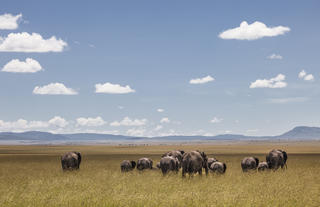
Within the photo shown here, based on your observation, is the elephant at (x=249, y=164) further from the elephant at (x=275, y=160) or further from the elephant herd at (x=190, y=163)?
the elephant at (x=275, y=160)

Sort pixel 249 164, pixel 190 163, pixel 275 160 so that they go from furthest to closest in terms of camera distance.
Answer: pixel 275 160 → pixel 249 164 → pixel 190 163

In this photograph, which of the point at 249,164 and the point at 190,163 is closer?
the point at 190,163

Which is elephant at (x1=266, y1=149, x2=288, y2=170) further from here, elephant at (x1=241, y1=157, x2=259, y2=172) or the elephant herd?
elephant at (x1=241, y1=157, x2=259, y2=172)

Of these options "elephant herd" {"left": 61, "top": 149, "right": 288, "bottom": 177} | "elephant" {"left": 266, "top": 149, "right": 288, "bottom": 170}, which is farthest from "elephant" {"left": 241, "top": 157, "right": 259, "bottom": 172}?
"elephant" {"left": 266, "top": 149, "right": 288, "bottom": 170}

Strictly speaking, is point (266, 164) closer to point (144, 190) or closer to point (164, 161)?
point (164, 161)

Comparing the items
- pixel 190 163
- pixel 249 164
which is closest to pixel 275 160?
pixel 249 164

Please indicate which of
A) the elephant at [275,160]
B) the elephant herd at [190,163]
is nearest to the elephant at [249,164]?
the elephant herd at [190,163]

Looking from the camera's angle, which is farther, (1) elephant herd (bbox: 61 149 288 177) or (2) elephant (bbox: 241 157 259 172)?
(2) elephant (bbox: 241 157 259 172)

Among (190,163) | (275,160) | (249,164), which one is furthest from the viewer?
(275,160)

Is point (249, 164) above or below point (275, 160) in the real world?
below

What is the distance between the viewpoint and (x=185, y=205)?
16031mm

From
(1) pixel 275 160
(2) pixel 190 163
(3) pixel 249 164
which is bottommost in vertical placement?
(3) pixel 249 164

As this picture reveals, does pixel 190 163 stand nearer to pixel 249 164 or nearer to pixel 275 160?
pixel 249 164

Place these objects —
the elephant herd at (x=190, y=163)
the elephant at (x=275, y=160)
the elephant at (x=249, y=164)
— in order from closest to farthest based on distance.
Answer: the elephant herd at (x=190, y=163), the elephant at (x=249, y=164), the elephant at (x=275, y=160)
